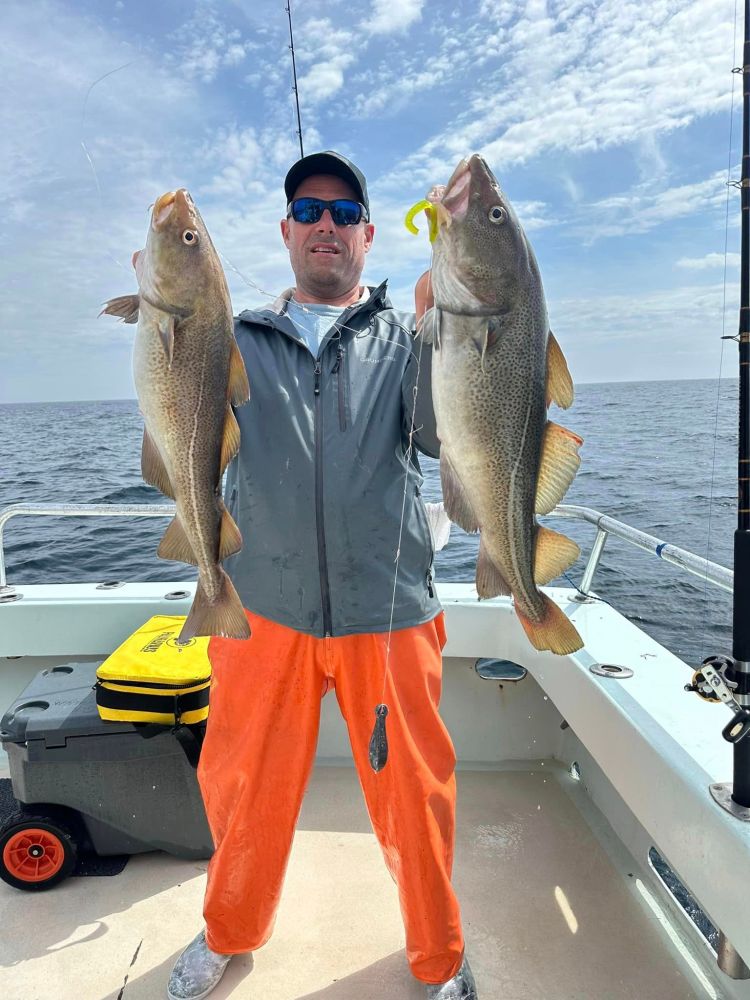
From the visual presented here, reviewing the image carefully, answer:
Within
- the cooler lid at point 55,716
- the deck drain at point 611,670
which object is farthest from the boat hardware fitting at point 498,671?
the cooler lid at point 55,716

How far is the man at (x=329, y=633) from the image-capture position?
2521 millimetres

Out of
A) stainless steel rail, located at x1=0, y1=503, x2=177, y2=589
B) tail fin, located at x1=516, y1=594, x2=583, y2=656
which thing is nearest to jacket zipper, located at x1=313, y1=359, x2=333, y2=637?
tail fin, located at x1=516, y1=594, x2=583, y2=656

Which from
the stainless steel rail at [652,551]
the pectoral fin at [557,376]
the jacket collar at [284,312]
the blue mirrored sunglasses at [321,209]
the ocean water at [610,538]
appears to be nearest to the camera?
the pectoral fin at [557,376]

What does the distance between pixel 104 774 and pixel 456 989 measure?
181cm

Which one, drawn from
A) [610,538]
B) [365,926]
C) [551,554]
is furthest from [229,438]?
[610,538]

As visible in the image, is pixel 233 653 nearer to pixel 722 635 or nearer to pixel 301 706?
pixel 301 706

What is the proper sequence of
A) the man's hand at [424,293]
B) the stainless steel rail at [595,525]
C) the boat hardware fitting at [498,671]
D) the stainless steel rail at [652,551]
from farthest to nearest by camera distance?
the boat hardware fitting at [498,671]
the stainless steel rail at [595,525]
the stainless steel rail at [652,551]
the man's hand at [424,293]

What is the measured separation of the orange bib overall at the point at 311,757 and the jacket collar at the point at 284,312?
109 cm

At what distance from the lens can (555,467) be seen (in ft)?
6.87

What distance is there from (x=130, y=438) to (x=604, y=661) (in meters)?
35.7

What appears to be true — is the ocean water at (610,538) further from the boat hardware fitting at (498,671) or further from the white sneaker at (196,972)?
the white sneaker at (196,972)

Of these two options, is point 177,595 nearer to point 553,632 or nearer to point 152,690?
point 152,690

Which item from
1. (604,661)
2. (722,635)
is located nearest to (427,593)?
(604,661)

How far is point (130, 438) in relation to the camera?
3609 cm
